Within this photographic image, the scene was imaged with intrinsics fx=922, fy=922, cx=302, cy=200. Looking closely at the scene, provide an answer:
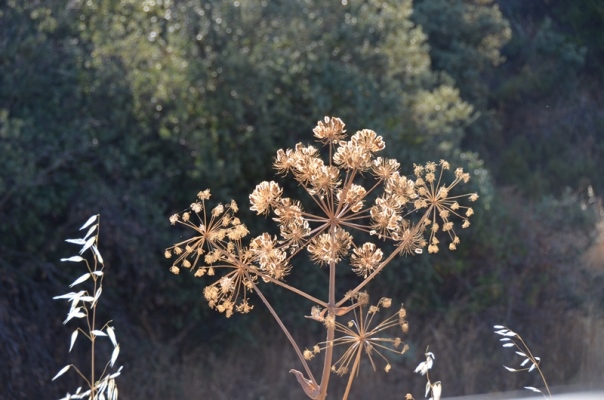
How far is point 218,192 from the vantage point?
24.8 feet

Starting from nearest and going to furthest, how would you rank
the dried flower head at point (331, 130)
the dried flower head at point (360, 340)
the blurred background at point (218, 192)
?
1. the dried flower head at point (360, 340)
2. the dried flower head at point (331, 130)
3. the blurred background at point (218, 192)

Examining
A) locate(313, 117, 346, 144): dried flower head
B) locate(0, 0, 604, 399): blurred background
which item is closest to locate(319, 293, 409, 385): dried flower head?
locate(313, 117, 346, 144): dried flower head

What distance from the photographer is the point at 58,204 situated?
6.84m

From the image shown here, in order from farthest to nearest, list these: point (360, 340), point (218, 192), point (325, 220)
Answer: point (218, 192), point (325, 220), point (360, 340)

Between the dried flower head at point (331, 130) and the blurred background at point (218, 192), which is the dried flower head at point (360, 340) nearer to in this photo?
the dried flower head at point (331, 130)

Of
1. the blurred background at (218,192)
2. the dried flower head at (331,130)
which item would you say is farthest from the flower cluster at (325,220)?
the blurred background at (218,192)

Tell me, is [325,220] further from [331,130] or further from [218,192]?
[218,192]

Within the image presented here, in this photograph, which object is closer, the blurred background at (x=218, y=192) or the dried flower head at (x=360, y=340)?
the dried flower head at (x=360, y=340)

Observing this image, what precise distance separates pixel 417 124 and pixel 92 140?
343 centimetres

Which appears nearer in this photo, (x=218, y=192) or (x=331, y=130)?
(x=331, y=130)

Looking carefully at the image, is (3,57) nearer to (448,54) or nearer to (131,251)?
(131,251)

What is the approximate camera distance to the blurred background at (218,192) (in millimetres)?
6848

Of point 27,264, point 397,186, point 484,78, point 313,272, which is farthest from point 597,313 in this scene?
point 397,186

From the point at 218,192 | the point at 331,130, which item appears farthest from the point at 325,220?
the point at 218,192
